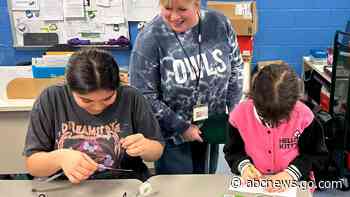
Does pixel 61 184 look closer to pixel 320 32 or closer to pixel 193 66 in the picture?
pixel 193 66

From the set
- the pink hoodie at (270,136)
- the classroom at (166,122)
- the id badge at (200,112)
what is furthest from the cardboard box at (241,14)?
the pink hoodie at (270,136)

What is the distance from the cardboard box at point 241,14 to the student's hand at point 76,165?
252cm

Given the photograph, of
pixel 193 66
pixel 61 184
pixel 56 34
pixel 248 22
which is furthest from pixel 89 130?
pixel 56 34

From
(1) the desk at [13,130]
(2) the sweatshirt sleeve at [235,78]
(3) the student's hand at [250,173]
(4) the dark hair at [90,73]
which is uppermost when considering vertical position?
(4) the dark hair at [90,73]

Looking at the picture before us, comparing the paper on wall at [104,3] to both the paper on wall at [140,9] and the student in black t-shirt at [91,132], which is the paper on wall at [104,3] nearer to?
the paper on wall at [140,9]

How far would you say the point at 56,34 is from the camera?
3.96 meters

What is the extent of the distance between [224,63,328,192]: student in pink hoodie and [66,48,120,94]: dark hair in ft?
1.49

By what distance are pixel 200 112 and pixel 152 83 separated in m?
0.25

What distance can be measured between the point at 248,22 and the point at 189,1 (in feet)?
6.89

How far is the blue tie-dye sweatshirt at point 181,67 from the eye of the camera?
5.41ft

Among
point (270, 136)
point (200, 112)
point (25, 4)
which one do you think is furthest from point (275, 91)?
point (25, 4)

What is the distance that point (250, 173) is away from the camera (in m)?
1.38

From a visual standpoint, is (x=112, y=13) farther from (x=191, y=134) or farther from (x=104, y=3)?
(x=191, y=134)

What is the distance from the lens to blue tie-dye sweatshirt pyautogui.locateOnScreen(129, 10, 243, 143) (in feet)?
5.41
